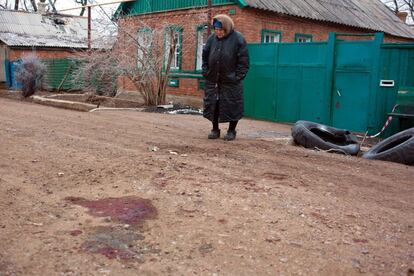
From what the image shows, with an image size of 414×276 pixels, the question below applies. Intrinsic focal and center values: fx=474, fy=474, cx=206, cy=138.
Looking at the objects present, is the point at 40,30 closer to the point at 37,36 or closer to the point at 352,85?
the point at 37,36

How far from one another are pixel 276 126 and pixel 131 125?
353cm

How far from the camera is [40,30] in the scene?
2973 centimetres

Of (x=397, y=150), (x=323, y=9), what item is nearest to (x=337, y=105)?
(x=397, y=150)

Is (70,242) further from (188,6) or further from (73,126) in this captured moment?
(188,6)

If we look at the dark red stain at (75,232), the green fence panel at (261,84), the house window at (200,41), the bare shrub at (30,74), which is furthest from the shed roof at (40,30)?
the dark red stain at (75,232)

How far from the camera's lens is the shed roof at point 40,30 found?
27.6 meters

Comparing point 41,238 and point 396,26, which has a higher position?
point 396,26

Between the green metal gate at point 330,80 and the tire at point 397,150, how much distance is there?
7.15ft

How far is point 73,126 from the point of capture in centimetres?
980

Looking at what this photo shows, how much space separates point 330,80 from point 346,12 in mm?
9499

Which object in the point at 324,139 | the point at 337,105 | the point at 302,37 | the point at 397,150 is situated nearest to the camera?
the point at 397,150

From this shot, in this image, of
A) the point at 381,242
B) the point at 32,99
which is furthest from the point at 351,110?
the point at 32,99

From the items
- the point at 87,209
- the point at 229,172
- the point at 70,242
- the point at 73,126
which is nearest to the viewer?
the point at 70,242

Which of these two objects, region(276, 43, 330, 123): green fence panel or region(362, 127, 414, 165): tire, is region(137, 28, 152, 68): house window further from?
region(362, 127, 414, 165): tire
